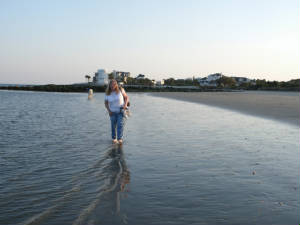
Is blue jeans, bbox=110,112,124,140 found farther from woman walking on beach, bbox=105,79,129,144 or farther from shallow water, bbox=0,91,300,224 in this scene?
shallow water, bbox=0,91,300,224

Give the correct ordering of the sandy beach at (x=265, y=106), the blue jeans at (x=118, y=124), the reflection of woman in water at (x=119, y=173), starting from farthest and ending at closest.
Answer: the sandy beach at (x=265, y=106) < the blue jeans at (x=118, y=124) < the reflection of woman in water at (x=119, y=173)

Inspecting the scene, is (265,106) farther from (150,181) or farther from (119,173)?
(150,181)

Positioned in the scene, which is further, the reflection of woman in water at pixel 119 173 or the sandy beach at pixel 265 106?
the sandy beach at pixel 265 106

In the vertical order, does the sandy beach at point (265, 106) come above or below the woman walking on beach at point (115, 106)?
below

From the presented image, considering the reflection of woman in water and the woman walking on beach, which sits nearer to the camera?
the reflection of woman in water

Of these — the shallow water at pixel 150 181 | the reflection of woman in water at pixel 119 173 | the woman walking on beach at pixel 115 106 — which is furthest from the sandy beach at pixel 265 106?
the reflection of woman in water at pixel 119 173

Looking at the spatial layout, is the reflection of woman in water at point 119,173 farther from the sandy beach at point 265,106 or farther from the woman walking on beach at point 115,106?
the sandy beach at point 265,106

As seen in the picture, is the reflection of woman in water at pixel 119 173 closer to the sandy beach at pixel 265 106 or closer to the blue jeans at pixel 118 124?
the blue jeans at pixel 118 124

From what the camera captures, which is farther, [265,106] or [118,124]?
[265,106]

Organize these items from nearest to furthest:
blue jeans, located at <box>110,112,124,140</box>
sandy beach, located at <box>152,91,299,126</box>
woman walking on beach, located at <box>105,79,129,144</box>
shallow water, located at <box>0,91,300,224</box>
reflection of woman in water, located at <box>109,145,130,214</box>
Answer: shallow water, located at <box>0,91,300,224</box> → reflection of woman in water, located at <box>109,145,130,214</box> → blue jeans, located at <box>110,112,124,140</box> → woman walking on beach, located at <box>105,79,129,144</box> → sandy beach, located at <box>152,91,299,126</box>

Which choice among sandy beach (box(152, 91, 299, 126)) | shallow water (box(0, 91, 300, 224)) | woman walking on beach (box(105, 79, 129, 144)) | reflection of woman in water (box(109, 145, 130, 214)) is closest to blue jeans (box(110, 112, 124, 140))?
woman walking on beach (box(105, 79, 129, 144))

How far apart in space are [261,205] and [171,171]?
2188 mm

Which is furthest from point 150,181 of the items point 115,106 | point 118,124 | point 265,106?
point 265,106

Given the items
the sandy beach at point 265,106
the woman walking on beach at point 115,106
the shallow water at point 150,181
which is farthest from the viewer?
the sandy beach at point 265,106
